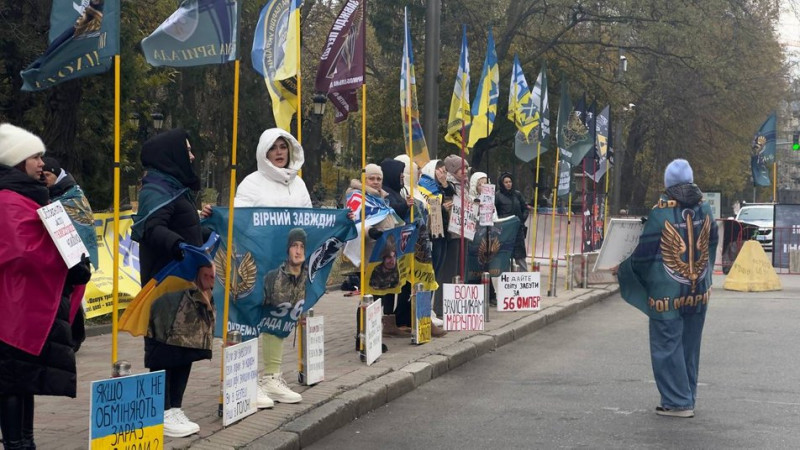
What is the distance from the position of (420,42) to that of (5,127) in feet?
83.0

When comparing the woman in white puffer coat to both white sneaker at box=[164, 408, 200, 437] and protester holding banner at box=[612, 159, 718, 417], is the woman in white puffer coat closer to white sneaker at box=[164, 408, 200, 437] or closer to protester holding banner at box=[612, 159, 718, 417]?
white sneaker at box=[164, 408, 200, 437]

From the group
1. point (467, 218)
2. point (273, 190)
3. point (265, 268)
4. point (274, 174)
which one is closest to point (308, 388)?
point (265, 268)

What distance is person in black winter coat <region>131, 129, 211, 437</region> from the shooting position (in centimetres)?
639

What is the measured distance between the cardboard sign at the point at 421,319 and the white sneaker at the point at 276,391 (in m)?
3.19

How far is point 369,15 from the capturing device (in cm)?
3041

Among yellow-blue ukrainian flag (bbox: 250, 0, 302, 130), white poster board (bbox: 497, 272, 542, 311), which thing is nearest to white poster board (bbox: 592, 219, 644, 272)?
yellow-blue ukrainian flag (bbox: 250, 0, 302, 130)

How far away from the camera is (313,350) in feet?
27.4

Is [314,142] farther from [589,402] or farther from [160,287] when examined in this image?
[160,287]

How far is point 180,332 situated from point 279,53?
2553 millimetres

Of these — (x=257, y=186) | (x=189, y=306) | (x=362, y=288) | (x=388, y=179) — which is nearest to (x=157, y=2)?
(x=388, y=179)

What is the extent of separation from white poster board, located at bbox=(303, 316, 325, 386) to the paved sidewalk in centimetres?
8

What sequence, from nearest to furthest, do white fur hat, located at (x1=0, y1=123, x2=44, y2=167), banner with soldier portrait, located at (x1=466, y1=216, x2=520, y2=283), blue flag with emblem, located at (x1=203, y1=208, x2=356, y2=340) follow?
white fur hat, located at (x1=0, y1=123, x2=44, y2=167) < blue flag with emblem, located at (x1=203, y1=208, x2=356, y2=340) < banner with soldier portrait, located at (x1=466, y1=216, x2=520, y2=283)

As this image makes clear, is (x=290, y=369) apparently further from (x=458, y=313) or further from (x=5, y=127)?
(x=5, y=127)

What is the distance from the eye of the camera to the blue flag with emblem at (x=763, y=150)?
2630 cm
